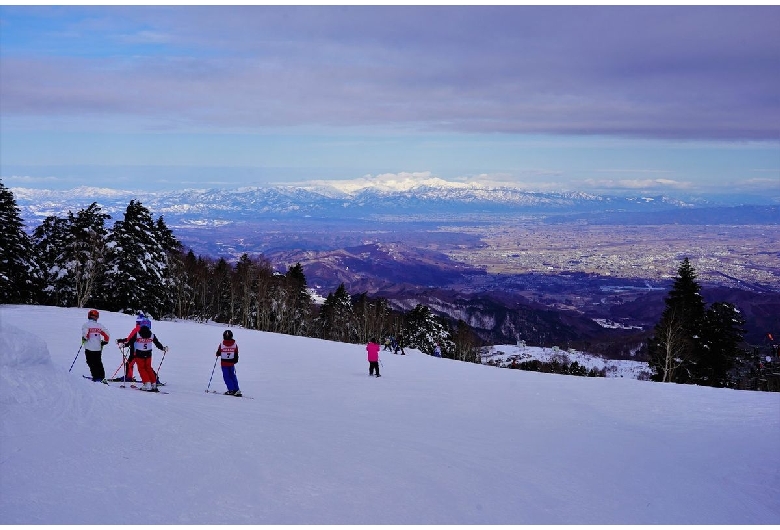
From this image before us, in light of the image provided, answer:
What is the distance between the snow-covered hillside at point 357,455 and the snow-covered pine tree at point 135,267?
2943cm

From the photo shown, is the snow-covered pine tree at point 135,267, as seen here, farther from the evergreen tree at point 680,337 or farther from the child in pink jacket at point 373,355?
the evergreen tree at point 680,337

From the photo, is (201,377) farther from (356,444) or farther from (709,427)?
(709,427)

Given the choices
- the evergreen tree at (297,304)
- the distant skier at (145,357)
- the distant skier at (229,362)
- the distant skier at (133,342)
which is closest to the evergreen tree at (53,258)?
the evergreen tree at (297,304)

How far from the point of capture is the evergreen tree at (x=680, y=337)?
38.2m

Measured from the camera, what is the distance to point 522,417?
14844 mm

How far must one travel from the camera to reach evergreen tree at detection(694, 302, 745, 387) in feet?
129

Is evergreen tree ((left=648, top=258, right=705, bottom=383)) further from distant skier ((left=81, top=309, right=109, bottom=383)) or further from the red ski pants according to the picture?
distant skier ((left=81, top=309, right=109, bottom=383))

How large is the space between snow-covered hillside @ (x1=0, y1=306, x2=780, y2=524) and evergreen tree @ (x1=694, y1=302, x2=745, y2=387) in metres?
24.6

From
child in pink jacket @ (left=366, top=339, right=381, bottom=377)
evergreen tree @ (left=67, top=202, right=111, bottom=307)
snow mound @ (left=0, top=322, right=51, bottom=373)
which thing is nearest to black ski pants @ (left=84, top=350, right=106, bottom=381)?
snow mound @ (left=0, top=322, right=51, bottom=373)

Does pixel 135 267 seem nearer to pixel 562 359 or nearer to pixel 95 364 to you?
pixel 95 364

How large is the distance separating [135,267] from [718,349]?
148 feet

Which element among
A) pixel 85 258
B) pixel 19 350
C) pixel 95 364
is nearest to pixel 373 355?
pixel 95 364

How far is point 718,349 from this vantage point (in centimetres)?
3944

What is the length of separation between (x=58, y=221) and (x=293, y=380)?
42621 mm
